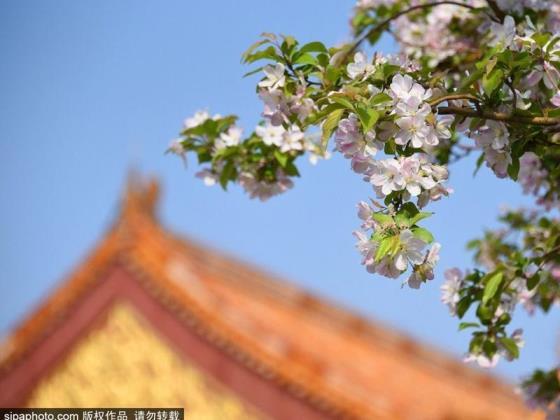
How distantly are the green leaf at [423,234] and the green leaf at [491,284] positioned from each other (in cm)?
65

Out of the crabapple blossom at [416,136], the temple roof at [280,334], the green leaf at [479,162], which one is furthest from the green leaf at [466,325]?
the temple roof at [280,334]

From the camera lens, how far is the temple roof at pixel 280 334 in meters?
9.19

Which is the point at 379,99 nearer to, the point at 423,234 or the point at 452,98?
the point at 452,98

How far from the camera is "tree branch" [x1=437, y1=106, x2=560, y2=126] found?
226cm

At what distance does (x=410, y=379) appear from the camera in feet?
50.6

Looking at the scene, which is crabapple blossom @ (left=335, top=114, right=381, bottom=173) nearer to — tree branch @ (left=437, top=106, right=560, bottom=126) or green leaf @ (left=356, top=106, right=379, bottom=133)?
green leaf @ (left=356, top=106, right=379, bottom=133)

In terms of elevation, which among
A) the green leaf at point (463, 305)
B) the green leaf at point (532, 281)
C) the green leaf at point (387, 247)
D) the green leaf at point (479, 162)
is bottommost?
the green leaf at point (387, 247)

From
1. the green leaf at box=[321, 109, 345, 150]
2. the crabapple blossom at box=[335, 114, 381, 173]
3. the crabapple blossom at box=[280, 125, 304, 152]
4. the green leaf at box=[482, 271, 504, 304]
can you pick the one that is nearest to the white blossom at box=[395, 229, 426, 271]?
the crabapple blossom at box=[335, 114, 381, 173]

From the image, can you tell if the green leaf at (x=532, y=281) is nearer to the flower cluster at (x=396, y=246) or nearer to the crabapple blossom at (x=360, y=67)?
the flower cluster at (x=396, y=246)

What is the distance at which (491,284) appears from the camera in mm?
2674

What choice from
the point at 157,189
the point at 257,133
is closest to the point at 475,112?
the point at 257,133

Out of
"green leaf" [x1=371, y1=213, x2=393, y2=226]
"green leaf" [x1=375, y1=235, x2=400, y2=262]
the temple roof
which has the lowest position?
"green leaf" [x1=375, y1=235, x2=400, y2=262]

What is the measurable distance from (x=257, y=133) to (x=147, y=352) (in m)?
7.38

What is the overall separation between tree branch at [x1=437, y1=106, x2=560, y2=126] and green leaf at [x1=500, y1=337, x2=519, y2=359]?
83cm
